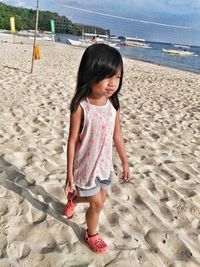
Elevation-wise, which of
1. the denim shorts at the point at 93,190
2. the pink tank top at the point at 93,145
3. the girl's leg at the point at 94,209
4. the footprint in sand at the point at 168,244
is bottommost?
the footprint in sand at the point at 168,244

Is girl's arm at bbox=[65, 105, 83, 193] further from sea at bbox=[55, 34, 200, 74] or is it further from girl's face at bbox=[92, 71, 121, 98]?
sea at bbox=[55, 34, 200, 74]

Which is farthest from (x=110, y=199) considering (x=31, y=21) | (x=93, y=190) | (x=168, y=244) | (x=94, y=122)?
(x=31, y=21)

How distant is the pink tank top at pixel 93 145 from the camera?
2.11m

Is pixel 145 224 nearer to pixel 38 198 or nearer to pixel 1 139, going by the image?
pixel 38 198

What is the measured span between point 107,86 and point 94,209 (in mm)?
849

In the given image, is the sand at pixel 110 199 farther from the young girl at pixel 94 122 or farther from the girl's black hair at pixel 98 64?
the girl's black hair at pixel 98 64

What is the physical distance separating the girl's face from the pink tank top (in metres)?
0.11

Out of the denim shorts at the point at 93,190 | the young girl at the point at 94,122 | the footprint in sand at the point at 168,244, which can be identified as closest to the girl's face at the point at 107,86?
the young girl at the point at 94,122

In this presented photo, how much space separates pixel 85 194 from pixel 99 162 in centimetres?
23

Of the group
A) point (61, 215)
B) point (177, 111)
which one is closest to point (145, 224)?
point (61, 215)

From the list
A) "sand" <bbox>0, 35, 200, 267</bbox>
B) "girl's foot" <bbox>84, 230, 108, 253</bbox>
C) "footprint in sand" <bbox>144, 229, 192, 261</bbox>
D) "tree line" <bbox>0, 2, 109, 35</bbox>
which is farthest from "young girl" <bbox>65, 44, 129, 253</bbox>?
"tree line" <bbox>0, 2, 109, 35</bbox>

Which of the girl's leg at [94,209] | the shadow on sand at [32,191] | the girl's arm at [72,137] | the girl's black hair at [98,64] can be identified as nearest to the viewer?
the girl's black hair at [98,64]

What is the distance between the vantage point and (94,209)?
7.44 ft

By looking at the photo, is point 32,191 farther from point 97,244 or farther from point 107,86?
point 107,86
